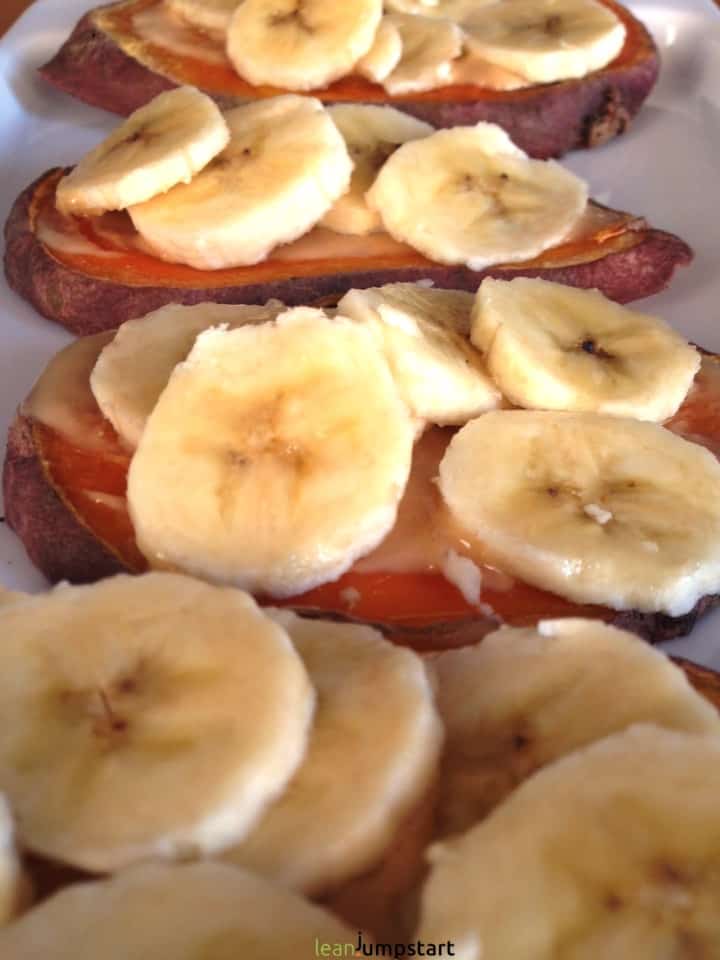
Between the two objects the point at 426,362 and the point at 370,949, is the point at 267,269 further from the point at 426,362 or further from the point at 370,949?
the point at 370,949

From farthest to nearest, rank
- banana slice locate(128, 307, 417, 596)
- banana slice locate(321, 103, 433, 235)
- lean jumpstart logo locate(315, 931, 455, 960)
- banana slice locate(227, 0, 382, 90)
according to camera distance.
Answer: banana slice locate(227, 0, 382, 90) < banana slice locate(321, 103, 433, 235) < banana slice locate(128, 307, 417, 596) < lean jumpstart logo locate(315, 931, 455, 960)

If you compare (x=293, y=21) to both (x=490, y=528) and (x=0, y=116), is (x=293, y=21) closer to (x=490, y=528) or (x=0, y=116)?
(x=0, y=116)

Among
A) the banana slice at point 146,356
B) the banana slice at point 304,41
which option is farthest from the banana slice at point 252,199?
the banana slice at point 304,41

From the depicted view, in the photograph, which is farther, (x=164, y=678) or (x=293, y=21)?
(x=293, y=21)

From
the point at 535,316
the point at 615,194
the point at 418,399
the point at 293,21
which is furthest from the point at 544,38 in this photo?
the point at 418,399

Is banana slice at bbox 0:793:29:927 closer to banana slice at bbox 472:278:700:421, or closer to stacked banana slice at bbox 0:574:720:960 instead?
stacked banana slice at bbox 0:574:720:960

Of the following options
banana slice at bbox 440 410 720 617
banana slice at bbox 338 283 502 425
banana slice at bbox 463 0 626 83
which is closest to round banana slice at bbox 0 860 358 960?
banana slice at bbox 440 410 720 617

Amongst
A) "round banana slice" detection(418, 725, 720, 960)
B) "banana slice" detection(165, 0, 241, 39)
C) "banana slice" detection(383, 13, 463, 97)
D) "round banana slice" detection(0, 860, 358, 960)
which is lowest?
"banana slice" detection(383, 13, 463, 97)
